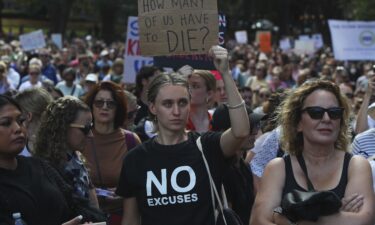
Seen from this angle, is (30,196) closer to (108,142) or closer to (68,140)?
(68,140)

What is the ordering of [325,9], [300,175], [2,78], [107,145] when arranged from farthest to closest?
[325,9]
[2,78]
[107,145]
[300,175]

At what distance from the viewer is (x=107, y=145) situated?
575 centimetres

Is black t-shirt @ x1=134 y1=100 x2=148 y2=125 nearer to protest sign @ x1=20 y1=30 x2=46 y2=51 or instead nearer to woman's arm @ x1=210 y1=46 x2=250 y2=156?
woman's arm @ x1=210 y1=46 x2=250 y2=156

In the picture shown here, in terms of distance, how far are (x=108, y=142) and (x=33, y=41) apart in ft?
50.9

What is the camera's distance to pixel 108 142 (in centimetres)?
575

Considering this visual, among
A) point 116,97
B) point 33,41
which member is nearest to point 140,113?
point 116,97

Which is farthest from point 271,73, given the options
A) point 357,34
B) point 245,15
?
point 245,15

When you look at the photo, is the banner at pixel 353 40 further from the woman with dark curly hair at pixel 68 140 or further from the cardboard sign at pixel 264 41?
the woman with dark curly hair at pixel 68 140

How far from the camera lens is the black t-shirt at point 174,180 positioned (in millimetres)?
4141

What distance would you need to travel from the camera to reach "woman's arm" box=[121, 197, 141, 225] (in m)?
4.34

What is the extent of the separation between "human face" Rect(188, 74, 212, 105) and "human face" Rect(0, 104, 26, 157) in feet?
9.03

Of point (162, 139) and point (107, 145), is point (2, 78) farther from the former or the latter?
point (162, 139)

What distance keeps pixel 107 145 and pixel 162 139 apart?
4.84 ft

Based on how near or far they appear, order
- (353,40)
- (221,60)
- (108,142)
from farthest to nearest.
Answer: (353,40), (108,142), (221,60)
